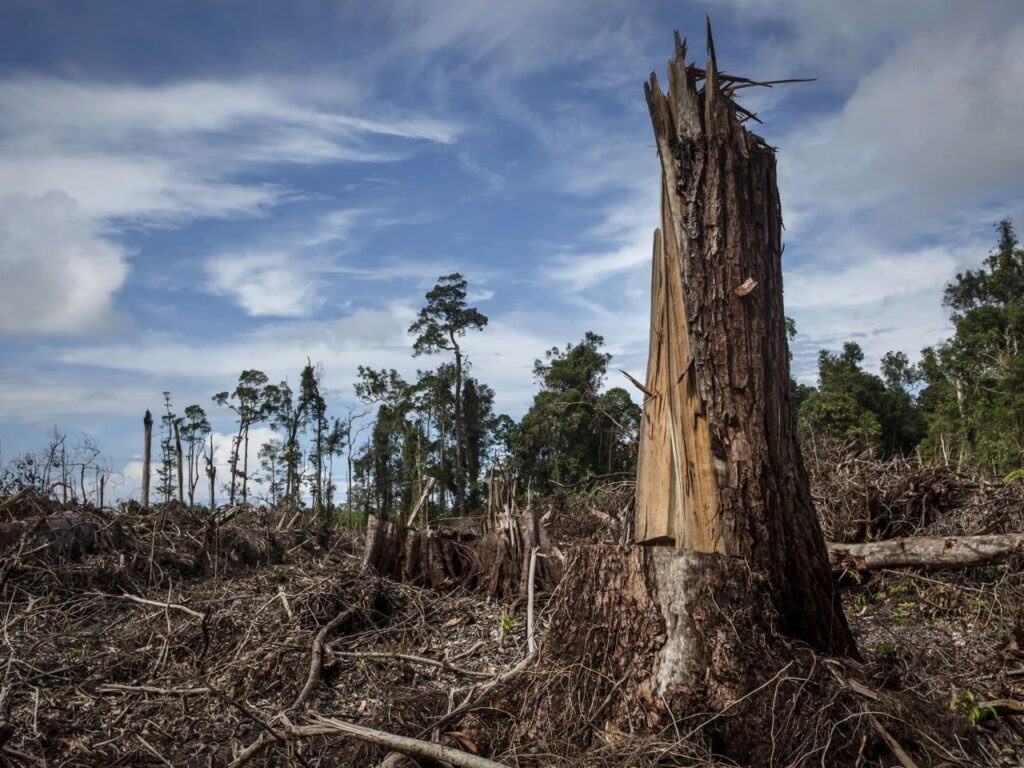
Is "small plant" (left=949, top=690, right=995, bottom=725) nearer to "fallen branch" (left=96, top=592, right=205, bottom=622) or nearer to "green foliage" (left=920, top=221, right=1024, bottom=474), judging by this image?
"fallen branch" (left=96, top=592, right=205, bottom=622)

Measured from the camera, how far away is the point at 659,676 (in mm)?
3961

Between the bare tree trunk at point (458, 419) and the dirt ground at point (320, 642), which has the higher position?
the bare tree trunk at point (458, 419)

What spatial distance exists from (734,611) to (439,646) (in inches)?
115

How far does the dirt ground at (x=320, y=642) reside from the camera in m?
4.38

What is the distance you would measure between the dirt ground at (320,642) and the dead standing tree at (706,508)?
28cm

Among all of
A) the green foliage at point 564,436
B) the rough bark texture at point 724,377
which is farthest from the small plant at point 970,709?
the green foliage at point 564,436

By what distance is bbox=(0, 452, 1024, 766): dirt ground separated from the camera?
4379 millimetres

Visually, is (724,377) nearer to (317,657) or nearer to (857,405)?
(317,657)

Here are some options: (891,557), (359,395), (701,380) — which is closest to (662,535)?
(701,380)

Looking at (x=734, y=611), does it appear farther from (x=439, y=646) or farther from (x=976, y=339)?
(x=976, y=339)

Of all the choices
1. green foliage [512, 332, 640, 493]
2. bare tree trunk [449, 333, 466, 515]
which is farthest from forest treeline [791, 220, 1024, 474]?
bare tree trunk [449, 333, 466, 515]

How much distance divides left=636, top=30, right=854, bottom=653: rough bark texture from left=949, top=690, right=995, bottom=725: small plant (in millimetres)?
638

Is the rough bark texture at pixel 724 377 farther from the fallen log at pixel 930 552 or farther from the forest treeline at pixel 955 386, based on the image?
the forest treeline at pixel 955 386

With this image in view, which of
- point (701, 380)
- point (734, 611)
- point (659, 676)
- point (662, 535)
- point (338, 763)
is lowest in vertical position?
point (338, 763)
